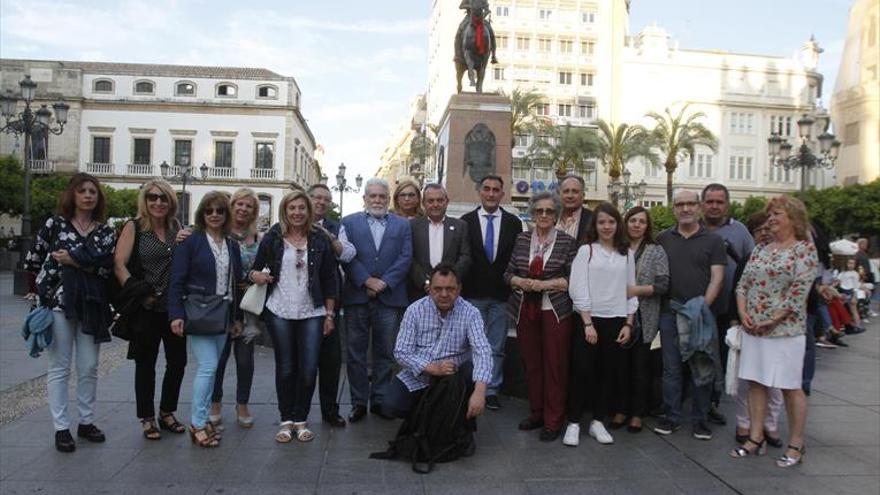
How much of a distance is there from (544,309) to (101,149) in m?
61.3

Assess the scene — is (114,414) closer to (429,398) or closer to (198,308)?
(198,308)

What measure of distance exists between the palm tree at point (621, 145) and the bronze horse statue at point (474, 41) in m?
36.0

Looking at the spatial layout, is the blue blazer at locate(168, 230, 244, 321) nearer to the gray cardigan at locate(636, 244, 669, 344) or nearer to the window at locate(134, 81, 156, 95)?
the gray cardigan at locate(636, 244, 669, 344)

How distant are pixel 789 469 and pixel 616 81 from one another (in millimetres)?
62333

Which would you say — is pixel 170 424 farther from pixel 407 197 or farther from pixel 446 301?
pixel 407 197

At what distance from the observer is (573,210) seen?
630cm

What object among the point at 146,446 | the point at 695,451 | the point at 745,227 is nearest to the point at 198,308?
the point at 146,446

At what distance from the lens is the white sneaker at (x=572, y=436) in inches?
208

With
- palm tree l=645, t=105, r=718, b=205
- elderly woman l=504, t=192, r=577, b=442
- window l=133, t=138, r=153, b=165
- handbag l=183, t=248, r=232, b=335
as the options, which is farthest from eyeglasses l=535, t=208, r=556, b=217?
window l=133, t=138, r=153, b=165

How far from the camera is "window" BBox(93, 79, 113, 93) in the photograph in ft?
193

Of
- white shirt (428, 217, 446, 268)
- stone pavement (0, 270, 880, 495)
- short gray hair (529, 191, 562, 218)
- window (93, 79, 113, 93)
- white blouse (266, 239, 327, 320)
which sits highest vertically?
window (93, 79, 113, 93)

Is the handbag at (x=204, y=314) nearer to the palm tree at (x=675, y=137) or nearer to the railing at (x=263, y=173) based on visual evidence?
the palm tree at (x=675, y=137)

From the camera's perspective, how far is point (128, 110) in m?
58.8

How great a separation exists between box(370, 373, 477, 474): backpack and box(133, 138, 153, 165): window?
60.2 metres
